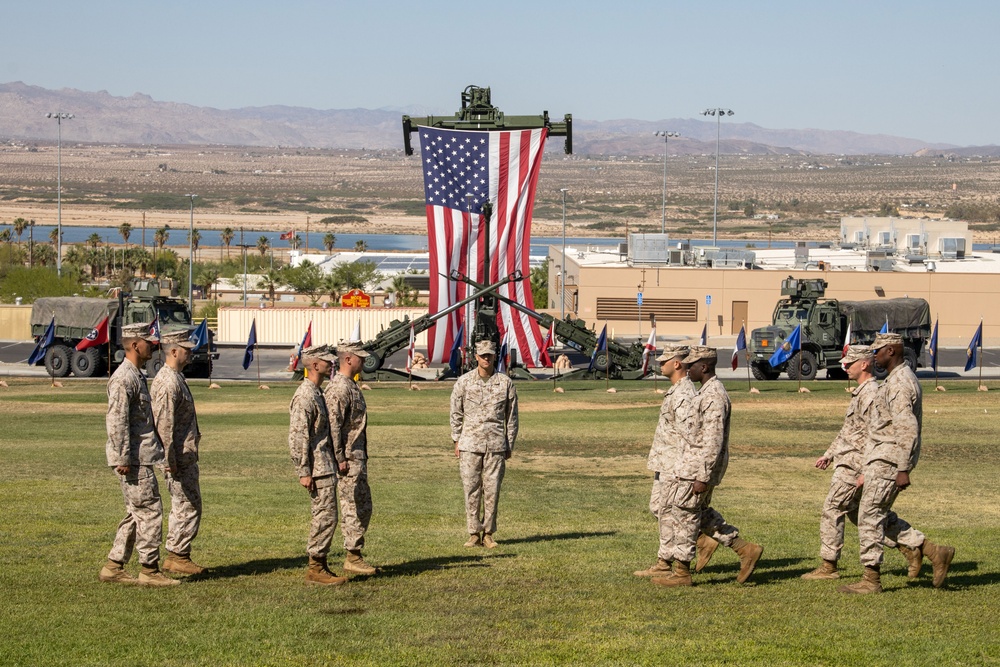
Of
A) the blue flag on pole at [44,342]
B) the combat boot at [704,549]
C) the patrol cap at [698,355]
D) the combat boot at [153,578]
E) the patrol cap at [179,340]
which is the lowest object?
the blue flag on pole at [44,342]

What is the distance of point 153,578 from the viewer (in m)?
10.7

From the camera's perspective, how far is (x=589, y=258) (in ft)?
234

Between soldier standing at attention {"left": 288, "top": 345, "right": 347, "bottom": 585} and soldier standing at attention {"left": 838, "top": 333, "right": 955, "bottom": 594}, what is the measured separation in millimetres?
4105

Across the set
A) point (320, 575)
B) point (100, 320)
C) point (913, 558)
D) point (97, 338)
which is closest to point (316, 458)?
point (320, 575)

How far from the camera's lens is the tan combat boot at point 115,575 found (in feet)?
35.2

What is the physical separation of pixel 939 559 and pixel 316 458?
5.00 meters

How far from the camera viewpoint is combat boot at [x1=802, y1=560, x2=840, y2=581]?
11.1 metres

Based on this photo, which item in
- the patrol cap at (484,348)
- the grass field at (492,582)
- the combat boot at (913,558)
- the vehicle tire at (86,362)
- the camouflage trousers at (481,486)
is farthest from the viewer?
the vehicle tire at (86,362)

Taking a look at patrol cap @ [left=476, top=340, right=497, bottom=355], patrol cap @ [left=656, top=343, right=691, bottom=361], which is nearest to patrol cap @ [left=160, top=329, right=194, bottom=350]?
patrol cap @ [left=476, top=340, right=497, bottom=355]

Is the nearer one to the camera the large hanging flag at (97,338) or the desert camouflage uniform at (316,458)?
the desert camouflage uniform at (316,458)

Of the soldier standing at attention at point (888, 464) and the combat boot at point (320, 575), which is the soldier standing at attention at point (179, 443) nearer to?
the combat boot at point (320, 575)

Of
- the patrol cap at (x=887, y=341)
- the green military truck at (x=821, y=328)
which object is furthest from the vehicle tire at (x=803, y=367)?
the patrol cap at (x=887, y=341)

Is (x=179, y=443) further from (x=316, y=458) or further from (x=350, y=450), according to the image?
(x=350, y=450)

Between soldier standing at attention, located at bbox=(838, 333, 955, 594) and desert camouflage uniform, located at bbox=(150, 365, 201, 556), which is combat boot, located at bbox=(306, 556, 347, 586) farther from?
soldier standing at attention, located at bbox=(838, 333, 955, 594)
